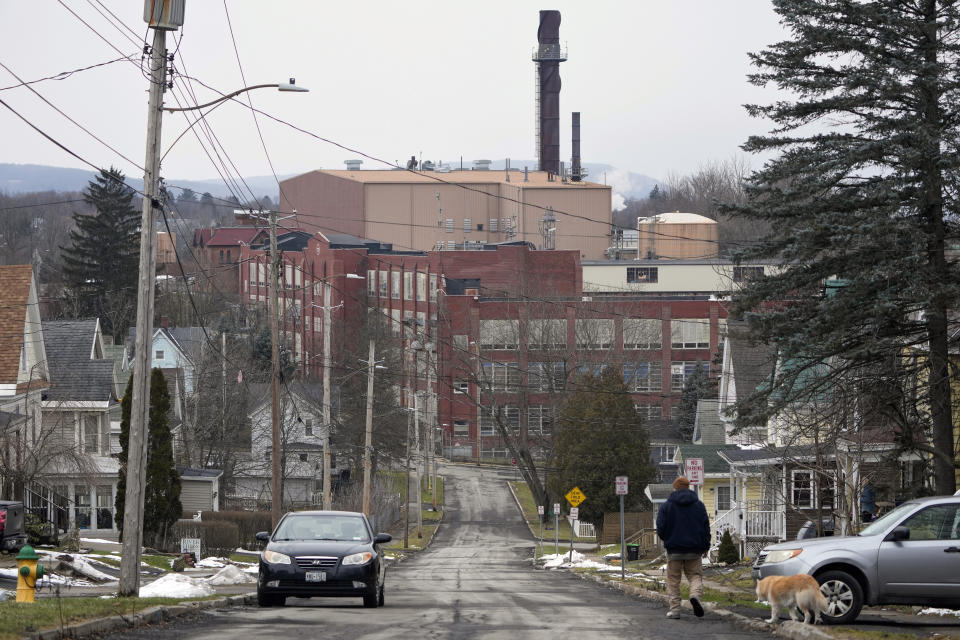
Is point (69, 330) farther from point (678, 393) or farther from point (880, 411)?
point (678, 393)

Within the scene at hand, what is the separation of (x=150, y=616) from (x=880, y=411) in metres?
15.7

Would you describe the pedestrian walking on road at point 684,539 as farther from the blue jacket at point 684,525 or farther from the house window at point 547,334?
the house window at point 547,334

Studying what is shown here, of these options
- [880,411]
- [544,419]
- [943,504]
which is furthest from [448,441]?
[943,504]

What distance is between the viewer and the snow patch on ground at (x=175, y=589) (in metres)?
18.4

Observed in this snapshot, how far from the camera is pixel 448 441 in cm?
9281

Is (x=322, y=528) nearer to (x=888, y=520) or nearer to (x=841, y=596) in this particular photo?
(x=841, y=596)

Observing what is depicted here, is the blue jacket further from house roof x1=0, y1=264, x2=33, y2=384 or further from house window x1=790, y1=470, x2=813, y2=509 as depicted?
house roof x1=0, y1=264, x2=33, y2=384

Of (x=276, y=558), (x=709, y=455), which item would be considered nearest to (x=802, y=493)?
(x=709, y=455)

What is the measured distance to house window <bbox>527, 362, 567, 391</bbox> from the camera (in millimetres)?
74188

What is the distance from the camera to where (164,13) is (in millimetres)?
18016

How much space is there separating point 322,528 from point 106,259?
78.8 metres

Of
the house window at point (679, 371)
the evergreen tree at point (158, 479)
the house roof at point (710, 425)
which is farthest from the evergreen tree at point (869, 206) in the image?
the house window at point (679, 371)

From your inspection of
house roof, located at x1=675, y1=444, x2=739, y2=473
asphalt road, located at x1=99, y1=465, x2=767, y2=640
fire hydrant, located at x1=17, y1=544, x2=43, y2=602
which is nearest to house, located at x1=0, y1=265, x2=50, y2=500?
asphalt road, located at x1=99, y1=465, x2=767, y2=640

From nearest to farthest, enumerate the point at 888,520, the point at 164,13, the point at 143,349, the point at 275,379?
1. the point at 888,520
2. the point at 143,349
3. the point at 164,13
4. the point at 275,379
